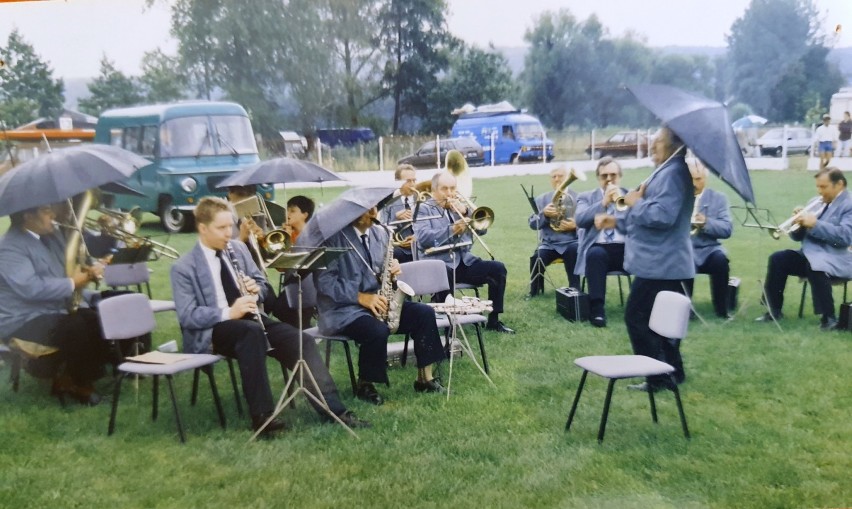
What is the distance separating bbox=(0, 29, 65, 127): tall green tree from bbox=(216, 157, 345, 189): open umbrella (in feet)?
3.21

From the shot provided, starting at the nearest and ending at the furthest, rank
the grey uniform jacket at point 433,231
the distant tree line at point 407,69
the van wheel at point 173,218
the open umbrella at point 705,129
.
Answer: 1. the open umbrella at point 705,129
2. the distant tree line at point 407,69
3. the van wheel at point 173,218
4. the grey uniform jacket at point 433,231

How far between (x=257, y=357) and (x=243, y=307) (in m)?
0.27

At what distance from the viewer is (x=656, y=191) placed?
13.7 feet

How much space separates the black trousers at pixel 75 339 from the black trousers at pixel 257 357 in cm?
84

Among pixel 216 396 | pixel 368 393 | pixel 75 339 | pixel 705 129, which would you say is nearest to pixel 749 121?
pixel 705 129

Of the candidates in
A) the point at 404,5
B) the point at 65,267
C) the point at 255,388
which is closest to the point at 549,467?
the point at 255,388

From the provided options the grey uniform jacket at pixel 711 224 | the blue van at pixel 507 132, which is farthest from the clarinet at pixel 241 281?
the grey uniform jacket at pixel 711 224

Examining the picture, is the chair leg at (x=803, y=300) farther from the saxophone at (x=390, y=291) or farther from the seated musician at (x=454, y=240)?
the saxophone at (x=390, y=291)

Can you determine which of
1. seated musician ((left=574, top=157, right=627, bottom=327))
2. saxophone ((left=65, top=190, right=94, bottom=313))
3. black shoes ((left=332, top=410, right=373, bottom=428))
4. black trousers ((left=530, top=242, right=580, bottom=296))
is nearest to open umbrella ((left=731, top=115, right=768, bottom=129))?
seated musician ((left=574, top=157, right=627, bottom=327))

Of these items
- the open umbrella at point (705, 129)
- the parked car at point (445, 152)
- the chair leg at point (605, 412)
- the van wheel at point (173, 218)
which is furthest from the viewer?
the parked car at point (445, 152)

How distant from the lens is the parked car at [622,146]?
4.56 metres

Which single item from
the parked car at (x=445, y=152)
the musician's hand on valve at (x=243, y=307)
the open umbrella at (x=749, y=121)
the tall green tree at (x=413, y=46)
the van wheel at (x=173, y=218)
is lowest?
the musician's hand on valve at (x=243, y=307)

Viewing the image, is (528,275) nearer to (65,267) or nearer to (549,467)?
(549,467)

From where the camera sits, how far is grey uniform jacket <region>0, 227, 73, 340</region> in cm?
390
